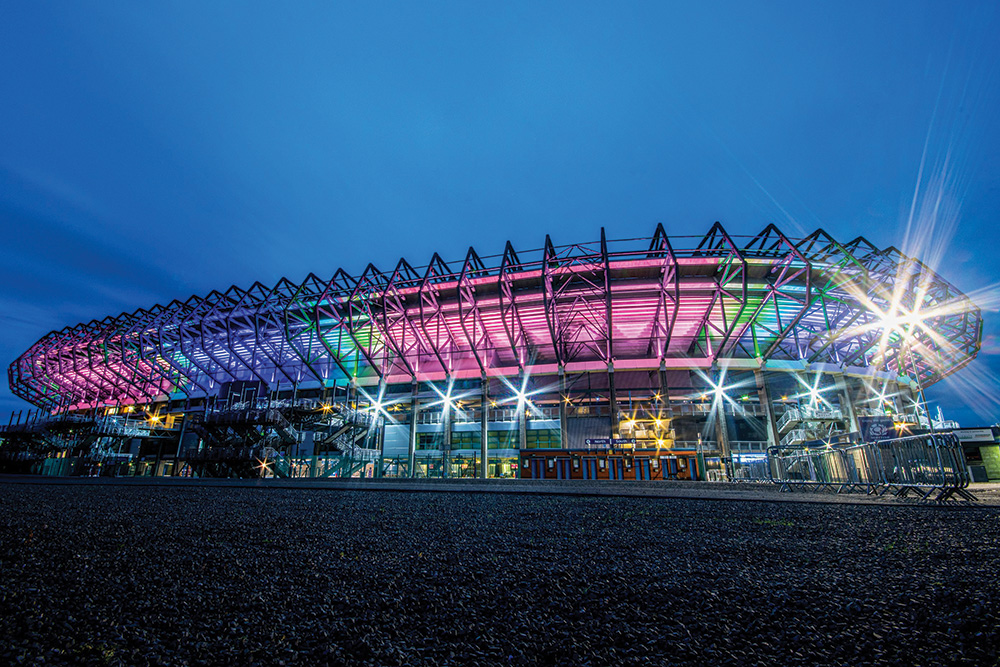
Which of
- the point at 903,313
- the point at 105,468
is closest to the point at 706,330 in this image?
the point at 903,313

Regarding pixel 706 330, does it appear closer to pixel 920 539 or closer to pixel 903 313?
pixel 903 313

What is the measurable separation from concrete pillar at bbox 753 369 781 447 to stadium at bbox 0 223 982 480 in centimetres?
17

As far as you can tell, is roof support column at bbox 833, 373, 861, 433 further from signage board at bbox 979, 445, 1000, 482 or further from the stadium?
signage board at bbox 979, 445, 1000, 482

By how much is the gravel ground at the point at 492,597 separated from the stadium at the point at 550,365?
80.5ft

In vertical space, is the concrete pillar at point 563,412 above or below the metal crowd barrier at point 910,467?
above

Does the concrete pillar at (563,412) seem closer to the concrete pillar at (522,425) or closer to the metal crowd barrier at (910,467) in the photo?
the concrete pillar at (522,425)

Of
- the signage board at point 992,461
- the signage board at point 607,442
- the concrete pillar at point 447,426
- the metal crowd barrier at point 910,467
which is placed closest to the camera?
the metal crowd barrier at point 910,467

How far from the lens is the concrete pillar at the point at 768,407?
3253 cm

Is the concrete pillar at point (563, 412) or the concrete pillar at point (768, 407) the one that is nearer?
the concrete pillar at point (768, 407)

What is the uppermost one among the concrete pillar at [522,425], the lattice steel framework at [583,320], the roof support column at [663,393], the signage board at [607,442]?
the lattice steel framework at [583,320]

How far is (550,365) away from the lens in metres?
35.0

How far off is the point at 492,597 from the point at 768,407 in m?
37.7

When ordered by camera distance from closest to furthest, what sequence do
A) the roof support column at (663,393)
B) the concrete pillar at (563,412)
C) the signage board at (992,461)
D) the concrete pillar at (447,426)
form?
the signage board at (992,461) → the roof support column at (663,393) → the concrete pillar at (447,426) → the concrete pillar at (563,412)

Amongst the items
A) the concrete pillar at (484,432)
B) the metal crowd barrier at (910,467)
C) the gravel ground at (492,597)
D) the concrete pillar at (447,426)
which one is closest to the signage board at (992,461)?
the metal crowd barrier at (910,467)
